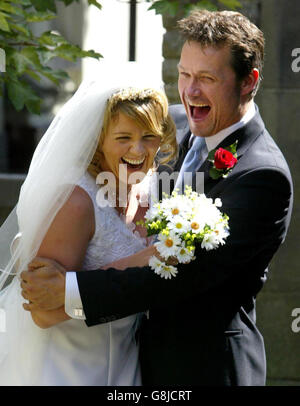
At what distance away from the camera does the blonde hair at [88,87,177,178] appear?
341cm

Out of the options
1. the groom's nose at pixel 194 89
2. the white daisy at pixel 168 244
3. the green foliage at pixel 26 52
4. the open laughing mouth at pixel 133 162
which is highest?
the green foliage at pixel 26 52

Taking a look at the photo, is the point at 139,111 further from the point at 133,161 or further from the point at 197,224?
the point at 197,224

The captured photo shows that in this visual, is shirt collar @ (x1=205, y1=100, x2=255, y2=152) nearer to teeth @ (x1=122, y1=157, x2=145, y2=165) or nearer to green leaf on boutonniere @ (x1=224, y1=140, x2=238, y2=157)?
green leaf on boutonniere @ (x1=224, y1=140, x2=238, y2=157)

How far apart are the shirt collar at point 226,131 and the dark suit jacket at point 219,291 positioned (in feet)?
0.12

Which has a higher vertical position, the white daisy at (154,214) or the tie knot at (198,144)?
the tie knot at (198,144)

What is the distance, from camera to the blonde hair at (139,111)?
134 inches

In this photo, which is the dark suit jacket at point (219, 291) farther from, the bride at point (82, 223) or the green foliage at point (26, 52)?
the green foliage at point (26, 52)

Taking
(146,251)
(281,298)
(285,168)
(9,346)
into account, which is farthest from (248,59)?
(281,298)

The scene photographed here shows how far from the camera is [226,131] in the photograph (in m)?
3.69

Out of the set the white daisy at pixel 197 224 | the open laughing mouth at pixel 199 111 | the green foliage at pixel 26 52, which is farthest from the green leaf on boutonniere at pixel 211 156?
the green foliage at pixel 26 52

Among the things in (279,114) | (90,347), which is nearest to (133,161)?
(90,347)

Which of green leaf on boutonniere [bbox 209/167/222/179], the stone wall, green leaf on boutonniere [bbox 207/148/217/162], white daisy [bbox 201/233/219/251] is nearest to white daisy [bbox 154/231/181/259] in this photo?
white daisy [bbox 201/233/219/251]

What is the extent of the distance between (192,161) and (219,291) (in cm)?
62
